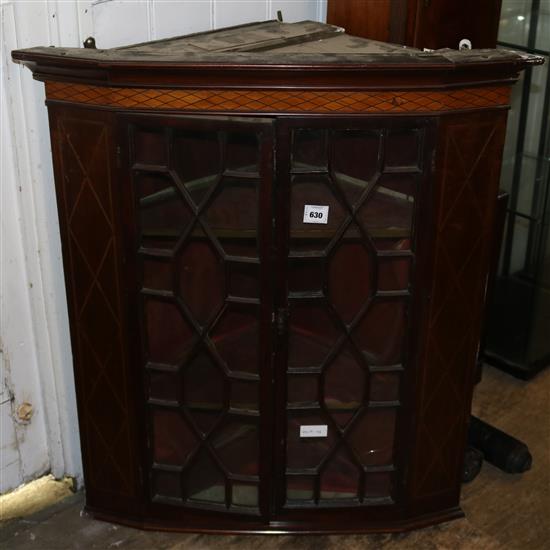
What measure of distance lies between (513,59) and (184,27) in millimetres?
940

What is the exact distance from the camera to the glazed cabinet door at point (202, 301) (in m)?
2.11

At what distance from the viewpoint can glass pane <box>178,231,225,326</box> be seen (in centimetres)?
221

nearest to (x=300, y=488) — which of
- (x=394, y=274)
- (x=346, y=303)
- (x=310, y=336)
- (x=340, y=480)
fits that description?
(x=340, y=480)

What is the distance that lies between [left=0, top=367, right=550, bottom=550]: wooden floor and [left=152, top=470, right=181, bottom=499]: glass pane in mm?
139

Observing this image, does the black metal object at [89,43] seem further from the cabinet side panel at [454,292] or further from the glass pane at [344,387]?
the glass pane at [344,387]

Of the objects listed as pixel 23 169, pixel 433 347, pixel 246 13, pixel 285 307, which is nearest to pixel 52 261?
pixel 23 169

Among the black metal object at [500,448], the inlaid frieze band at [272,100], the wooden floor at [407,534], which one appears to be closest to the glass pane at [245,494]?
the wooden floor at [407,534]

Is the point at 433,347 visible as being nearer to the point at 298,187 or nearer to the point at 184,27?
the point at 298,187

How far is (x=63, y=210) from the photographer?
2281mm

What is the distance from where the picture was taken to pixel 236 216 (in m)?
2.18

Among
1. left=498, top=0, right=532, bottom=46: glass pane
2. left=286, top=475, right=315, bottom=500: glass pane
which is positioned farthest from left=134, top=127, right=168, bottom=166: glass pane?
left=498, top=0, right=532, bottom=46: glass pane

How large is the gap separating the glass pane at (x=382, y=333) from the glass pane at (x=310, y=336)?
8 cm

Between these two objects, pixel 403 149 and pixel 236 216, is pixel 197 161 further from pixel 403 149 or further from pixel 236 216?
pixel 403 149

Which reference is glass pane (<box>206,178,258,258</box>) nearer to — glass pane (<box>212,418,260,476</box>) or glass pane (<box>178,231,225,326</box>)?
glass pane (<box>178,231,225,326</box>)
